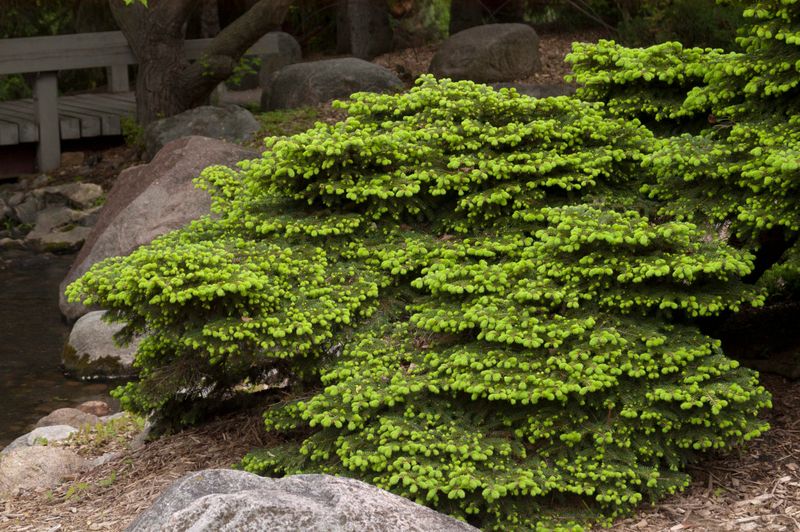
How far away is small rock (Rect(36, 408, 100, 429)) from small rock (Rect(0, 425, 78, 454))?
16.2 inches

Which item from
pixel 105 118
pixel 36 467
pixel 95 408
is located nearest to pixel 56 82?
pixel 105 118

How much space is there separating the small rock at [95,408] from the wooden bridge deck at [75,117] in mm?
7769

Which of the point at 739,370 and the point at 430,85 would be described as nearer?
the point at 739,370

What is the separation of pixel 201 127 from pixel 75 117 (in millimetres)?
3007

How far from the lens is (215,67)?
14.1 m

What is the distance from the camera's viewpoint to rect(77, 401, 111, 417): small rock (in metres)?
7.88

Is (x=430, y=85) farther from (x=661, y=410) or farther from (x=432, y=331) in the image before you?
(x=661, y=410)

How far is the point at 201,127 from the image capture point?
44.0 feet

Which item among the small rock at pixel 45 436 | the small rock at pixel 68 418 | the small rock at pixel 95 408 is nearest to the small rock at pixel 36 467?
the small rock at pixel 45 436

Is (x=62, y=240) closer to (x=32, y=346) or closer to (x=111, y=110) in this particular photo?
(x=111, y=110)

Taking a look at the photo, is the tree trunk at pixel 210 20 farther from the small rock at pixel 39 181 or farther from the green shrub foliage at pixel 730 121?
the green shrub foliage at pixel 730 121

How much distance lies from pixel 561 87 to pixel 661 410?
10640mm

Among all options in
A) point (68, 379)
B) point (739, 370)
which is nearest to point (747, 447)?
point (739, 370)

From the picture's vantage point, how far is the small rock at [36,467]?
569 centimetres
